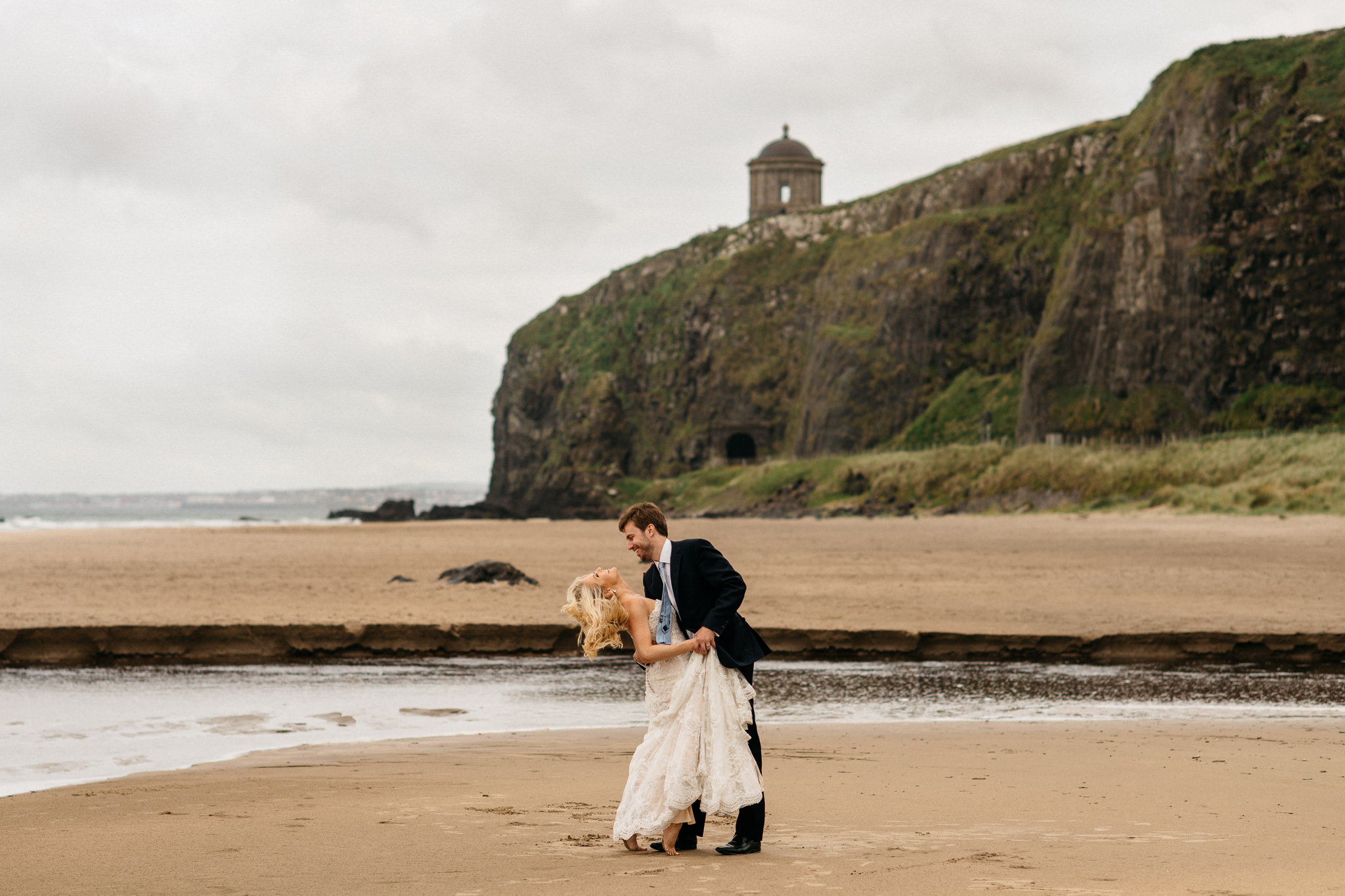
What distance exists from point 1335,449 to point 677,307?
238ft

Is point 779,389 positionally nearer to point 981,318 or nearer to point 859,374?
point 859,374

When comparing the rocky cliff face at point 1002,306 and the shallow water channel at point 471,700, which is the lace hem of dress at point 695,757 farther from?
the rocky cliff face at point 1002,306

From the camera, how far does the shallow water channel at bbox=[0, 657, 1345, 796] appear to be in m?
9.10

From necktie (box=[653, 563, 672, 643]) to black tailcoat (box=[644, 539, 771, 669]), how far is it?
0.10 feet

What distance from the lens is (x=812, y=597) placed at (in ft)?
59.0

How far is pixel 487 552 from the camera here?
1176 inches

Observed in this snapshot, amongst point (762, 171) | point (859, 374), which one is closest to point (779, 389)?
point (859, 374)

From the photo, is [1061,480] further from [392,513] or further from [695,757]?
[695,757]

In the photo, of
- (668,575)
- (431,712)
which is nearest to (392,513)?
(431,712)

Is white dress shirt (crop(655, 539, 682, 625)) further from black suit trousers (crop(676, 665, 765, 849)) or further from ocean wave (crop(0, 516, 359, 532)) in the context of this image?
ocean wave (crop(0, 516, 359, 532))

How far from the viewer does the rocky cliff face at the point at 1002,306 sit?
55.1 metres

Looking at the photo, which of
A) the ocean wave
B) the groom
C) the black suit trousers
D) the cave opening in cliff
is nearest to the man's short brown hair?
the groom

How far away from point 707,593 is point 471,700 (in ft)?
19.9

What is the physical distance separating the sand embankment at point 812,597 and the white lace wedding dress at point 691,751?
27.3 ft
